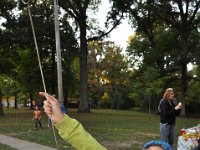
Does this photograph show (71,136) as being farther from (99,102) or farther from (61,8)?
(99,102)

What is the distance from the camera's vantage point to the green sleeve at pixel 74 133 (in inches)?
113

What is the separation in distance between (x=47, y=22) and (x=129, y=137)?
2379cm

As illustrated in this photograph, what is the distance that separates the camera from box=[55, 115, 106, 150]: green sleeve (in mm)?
2859

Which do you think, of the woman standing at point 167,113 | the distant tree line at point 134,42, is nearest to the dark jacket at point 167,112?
the woman standing at point 167,113

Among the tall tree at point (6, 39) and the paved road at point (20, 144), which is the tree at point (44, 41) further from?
the paved road at point (20, 144)

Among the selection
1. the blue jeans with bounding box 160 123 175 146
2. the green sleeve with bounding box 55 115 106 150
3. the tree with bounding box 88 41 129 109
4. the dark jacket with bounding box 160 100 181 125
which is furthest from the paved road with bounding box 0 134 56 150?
the tree with bounding box 88 41 129 109

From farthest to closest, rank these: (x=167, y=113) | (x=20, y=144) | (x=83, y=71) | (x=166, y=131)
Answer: (x=83, y=71) → (x=20, y=144) → (x=166, y=131) → (x=167, y=113)

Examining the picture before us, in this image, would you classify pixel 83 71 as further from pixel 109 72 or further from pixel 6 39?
pixel 109 72

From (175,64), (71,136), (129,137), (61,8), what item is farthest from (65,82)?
(71,136)

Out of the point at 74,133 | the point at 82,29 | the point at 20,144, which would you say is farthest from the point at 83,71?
the point at 74,133

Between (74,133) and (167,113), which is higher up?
(74,133)

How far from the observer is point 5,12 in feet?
123

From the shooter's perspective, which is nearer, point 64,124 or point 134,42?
point 64,124

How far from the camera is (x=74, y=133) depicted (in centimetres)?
289
